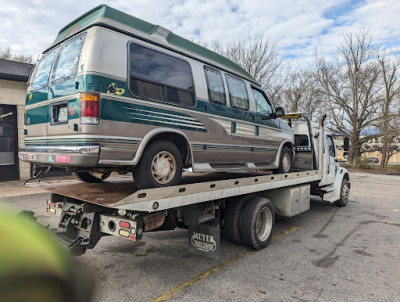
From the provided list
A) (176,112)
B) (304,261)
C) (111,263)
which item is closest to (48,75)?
→ (176,112)

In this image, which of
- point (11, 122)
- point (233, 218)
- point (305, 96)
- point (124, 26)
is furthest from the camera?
point (305, 96)

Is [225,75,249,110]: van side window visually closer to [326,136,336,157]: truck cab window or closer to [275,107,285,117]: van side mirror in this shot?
[275,107,285,117]: van side mirror

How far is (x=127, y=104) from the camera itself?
10.9 ft

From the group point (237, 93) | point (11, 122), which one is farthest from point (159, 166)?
point (11, 122)

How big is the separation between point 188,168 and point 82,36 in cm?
214

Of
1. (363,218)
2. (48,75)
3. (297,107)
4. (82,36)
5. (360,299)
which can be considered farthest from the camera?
(297,107)

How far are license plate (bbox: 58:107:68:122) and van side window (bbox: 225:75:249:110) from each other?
264 centimetres

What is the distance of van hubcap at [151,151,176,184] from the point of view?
11.8 ft

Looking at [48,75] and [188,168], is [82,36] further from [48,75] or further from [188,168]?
[188,168]

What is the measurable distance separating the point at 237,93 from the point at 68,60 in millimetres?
2806

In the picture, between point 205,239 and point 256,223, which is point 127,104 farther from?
point 256,223

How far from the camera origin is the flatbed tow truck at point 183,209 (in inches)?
122

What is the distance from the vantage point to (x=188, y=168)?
4.16 m

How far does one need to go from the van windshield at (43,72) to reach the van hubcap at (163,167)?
182 centimetres
